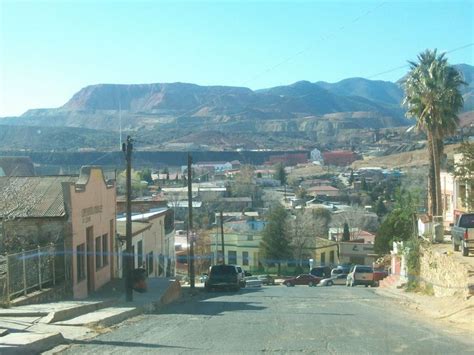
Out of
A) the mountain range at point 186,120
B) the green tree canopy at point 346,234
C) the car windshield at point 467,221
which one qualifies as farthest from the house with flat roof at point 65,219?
the mountain range at point 186,120

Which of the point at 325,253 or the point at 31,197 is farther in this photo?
the point at 325,253

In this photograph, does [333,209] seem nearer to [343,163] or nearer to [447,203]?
[447,203]

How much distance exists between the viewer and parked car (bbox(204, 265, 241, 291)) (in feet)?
123

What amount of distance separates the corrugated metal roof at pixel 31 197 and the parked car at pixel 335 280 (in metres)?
31.1

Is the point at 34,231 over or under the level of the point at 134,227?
over

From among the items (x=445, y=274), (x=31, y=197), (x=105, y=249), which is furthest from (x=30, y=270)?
(x=445, y=274)

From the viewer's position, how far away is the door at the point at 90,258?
2823cm

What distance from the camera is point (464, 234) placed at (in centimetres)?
2648

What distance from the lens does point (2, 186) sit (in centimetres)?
2630

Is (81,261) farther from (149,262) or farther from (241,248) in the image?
(241,248)

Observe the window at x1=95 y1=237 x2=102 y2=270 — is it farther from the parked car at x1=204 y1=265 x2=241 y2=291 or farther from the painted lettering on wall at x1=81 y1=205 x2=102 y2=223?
the parked car at x1=204 y1=265 x2=241 y2=291

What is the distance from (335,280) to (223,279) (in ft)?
66.2

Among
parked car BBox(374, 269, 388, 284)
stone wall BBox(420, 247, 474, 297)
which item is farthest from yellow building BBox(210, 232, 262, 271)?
stone wall BBox(420, 247, 474, 297)

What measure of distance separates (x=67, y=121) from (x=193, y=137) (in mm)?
Result: 24613
